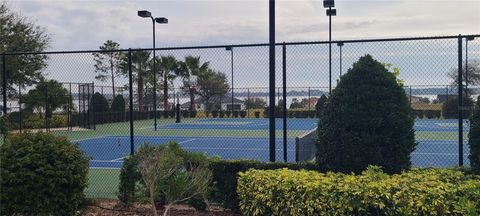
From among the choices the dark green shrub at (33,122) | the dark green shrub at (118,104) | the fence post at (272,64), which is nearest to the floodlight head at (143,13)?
the dark green shrub at (33,122)

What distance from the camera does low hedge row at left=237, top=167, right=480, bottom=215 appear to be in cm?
455

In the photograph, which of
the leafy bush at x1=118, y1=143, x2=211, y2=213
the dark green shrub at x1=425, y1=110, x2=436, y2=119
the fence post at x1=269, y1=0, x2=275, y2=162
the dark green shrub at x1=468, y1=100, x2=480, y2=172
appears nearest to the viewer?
the leafy bush at x1=118, y1=143, x2=211, y2=213

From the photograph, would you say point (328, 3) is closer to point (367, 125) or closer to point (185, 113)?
point (367, 125)

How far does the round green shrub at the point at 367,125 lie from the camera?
5875mm

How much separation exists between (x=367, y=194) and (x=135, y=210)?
3.79 meters

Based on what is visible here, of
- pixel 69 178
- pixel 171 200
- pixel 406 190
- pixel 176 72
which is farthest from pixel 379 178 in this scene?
pixel 176 72

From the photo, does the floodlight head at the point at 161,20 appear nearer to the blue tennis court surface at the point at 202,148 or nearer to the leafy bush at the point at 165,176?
the blue tennis court surface at the point at 202,148

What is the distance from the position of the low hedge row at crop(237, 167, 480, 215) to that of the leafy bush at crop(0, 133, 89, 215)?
91.2 inches

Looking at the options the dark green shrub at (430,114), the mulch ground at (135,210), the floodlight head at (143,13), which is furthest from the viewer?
the dark green shrub at (430,114)

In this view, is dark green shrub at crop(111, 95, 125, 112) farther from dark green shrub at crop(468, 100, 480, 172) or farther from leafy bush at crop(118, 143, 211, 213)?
dark green shrub at crop(468, 100, 480, 172)

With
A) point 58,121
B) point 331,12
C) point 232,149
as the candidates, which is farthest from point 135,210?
point 58,121

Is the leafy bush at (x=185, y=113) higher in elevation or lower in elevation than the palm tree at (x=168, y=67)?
lower

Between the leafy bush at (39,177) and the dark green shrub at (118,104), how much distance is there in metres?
26.6

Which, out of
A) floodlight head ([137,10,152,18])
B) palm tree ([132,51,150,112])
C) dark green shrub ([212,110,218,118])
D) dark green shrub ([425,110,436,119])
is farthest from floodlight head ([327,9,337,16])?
palm tree ([132,51,150,112])
